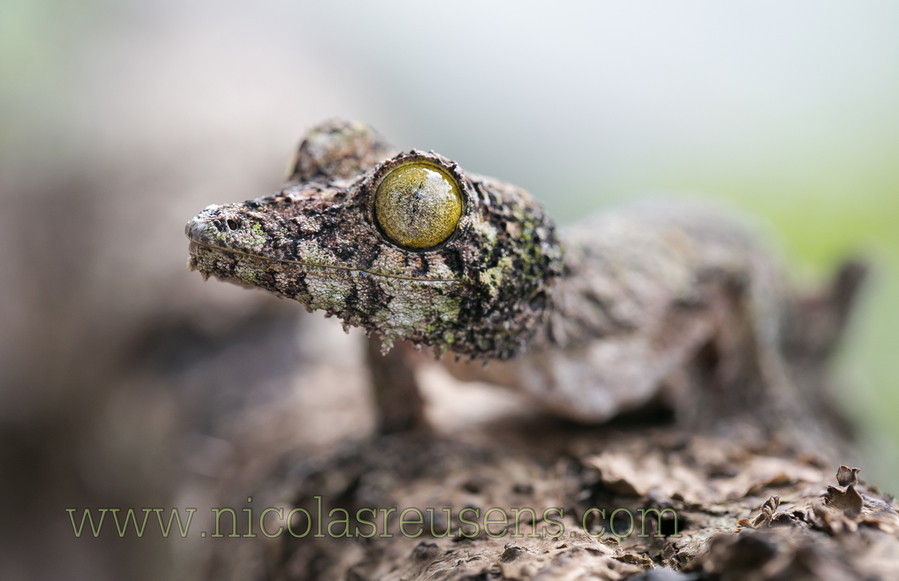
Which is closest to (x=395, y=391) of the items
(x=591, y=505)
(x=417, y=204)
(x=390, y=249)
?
(x=591, y=505)

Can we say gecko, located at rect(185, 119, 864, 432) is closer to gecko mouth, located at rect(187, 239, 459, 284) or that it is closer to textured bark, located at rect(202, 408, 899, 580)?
gecko mouth, located at rect(187, 239, 459, 284)

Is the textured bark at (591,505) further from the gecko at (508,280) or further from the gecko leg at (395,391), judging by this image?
the gecko at (508,280)

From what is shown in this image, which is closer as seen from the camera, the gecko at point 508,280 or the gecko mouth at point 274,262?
the gecko mouth at point 274,262

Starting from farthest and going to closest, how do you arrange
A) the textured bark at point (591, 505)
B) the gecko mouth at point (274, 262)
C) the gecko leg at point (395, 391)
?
the gecko leg at point (395, 391), the gecko mouth at point (274, 262), the textured bark at point (591, 505)

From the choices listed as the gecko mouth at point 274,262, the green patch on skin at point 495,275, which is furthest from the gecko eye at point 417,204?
the green patch on skin at point 495,275

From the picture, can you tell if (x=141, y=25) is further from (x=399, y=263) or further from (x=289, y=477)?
(x=399, y=263)

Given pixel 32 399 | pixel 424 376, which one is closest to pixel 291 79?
pixel 32 399

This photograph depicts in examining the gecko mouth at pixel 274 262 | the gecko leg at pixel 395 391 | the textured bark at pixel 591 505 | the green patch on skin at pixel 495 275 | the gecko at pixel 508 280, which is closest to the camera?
the textured bark at pixel 591 505

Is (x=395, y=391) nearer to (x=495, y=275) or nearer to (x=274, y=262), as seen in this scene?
(x=495, y=275)
